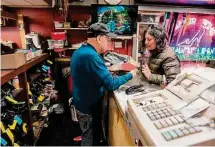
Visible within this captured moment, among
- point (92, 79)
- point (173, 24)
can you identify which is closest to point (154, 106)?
point (92, 79)

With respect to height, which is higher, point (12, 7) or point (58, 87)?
point (12, 7)

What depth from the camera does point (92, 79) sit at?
68.8 inches

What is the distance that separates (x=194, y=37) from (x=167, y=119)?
11.3ft

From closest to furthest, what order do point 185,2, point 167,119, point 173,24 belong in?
point 167,119, point 185,2, point 173,24

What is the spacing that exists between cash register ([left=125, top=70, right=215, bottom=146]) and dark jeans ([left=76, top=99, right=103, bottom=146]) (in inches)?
30.5

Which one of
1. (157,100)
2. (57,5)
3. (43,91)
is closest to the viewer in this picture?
(157,100)

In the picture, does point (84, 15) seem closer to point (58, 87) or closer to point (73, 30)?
point (73, 30)

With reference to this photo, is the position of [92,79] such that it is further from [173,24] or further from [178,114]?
[173,24]

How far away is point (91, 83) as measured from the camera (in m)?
1.79

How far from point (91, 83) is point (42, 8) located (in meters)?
2.41

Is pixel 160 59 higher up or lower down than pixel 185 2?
lower down

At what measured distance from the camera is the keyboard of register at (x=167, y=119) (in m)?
0.81

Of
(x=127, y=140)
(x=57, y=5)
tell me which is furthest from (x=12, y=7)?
(x=127, y=140)

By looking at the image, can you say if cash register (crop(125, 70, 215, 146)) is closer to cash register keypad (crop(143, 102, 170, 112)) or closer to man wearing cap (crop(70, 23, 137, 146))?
cash register keypad (crop(143, 102, 170, 112))
